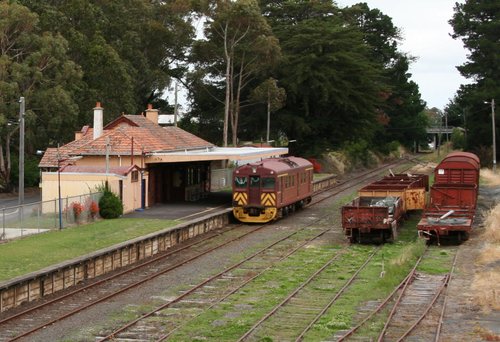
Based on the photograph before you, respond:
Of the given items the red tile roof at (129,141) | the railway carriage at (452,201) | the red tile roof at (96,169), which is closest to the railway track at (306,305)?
the railway carriage at (452,201)

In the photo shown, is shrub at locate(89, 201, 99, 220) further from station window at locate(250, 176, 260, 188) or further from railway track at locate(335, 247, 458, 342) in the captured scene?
railway track at locate(335, 247, 458, 342)

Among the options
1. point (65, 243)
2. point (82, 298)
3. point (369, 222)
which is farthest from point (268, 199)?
point (82, 298)

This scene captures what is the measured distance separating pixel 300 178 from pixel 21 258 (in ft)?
67.9

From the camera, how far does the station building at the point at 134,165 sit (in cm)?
3366

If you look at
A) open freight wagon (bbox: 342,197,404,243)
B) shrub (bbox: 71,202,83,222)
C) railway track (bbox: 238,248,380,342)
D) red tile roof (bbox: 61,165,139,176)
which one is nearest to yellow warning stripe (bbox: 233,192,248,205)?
red tile roof (bbox: 61,165,139,176)

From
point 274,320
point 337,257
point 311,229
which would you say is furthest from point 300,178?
point 274,320

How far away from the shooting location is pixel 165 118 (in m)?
86.9

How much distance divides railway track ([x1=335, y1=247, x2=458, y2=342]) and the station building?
49.7ft

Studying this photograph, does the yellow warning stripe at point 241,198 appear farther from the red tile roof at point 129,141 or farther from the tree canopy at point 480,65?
the tree canopy at point 480,65

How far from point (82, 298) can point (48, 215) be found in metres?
10.1

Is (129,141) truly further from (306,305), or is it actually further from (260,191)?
(306,305)

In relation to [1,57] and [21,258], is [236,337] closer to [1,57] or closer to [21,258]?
[21,258]

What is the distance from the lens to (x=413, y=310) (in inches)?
737

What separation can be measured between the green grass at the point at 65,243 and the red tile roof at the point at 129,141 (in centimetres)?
594
